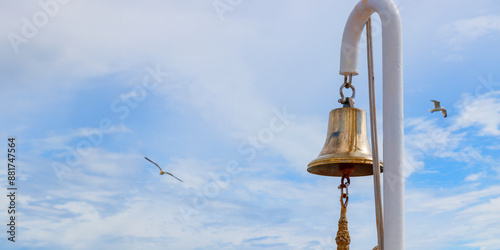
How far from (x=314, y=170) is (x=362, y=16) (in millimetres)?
1665

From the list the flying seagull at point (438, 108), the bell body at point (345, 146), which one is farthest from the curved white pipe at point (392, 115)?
the flying seagull at point (438, 108)

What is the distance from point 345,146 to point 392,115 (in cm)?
81

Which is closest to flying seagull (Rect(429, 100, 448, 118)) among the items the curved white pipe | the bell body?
the bell body

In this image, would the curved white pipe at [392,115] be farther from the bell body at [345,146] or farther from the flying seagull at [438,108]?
the flying seagull at [438,108]

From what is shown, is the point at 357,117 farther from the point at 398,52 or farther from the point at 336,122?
the point at 398,52

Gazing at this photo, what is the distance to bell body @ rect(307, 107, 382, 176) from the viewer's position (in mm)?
5793

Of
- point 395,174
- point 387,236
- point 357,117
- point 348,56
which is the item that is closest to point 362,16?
point 348,56

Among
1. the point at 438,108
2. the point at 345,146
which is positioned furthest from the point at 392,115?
the point at 438,108

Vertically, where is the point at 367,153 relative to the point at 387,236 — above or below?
above

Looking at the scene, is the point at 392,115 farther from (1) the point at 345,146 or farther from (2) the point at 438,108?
(2) the point at 438,108

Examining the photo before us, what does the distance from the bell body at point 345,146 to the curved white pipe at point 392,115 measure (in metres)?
0.62

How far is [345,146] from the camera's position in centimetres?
593

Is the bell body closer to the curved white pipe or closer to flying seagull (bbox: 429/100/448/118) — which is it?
the curved white pipe

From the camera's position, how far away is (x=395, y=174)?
511 cm
